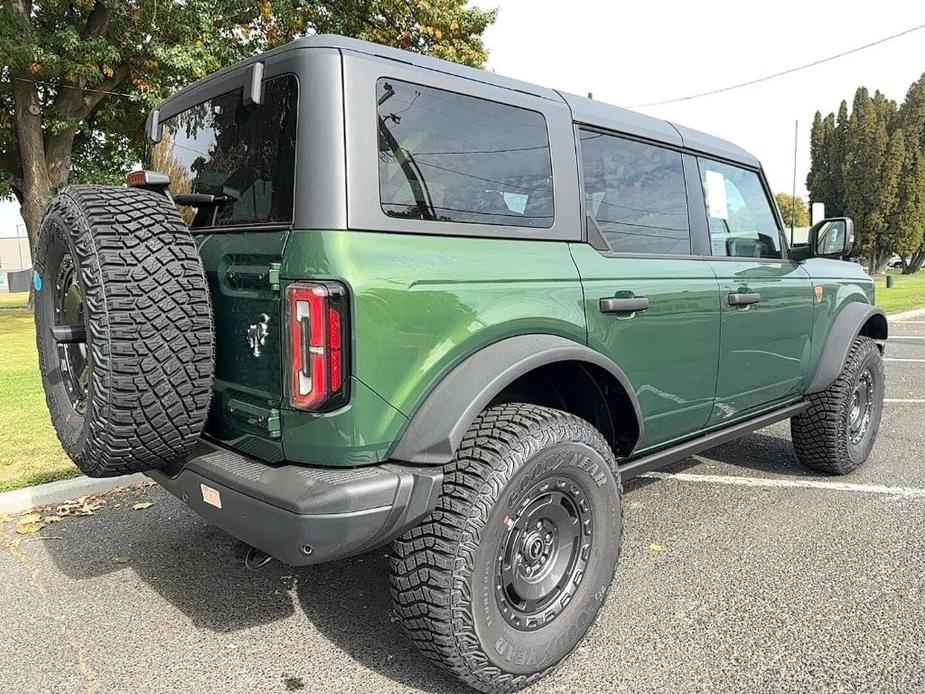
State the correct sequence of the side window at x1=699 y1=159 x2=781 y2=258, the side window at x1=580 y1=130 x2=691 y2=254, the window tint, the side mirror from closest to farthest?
the window tint → the side window at x1=580 y1=130 x2=691 y2=254 → the side window at x1=699 y1=159 x2=781 y2=258 → the side mirror

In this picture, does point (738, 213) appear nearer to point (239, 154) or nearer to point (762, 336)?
point (762, 336)

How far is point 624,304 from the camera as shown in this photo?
8.75ft

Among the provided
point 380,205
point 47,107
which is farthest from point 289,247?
point 47,107

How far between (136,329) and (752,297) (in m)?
2.72

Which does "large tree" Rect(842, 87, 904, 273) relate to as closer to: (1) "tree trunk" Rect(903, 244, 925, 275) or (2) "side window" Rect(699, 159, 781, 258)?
(1) "tree trunk" Rect(903, 244, 925, 275)

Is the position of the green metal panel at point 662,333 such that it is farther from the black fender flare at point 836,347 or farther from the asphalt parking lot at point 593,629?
the black fender flare at point 836,347

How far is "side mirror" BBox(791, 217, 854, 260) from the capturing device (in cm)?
385

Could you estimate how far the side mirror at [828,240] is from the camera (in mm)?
3850

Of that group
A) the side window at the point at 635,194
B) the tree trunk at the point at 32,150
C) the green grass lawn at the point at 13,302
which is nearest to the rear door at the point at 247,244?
the side window at the point at 635,194

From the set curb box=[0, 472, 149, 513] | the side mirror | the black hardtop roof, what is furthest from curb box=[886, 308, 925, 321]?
curb box=[0, 472, 149, 513]

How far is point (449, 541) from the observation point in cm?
202

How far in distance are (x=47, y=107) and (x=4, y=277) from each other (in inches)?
1917

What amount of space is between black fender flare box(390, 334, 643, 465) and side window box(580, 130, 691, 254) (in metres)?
0.82

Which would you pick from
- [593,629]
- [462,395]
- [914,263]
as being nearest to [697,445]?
[593,629]
